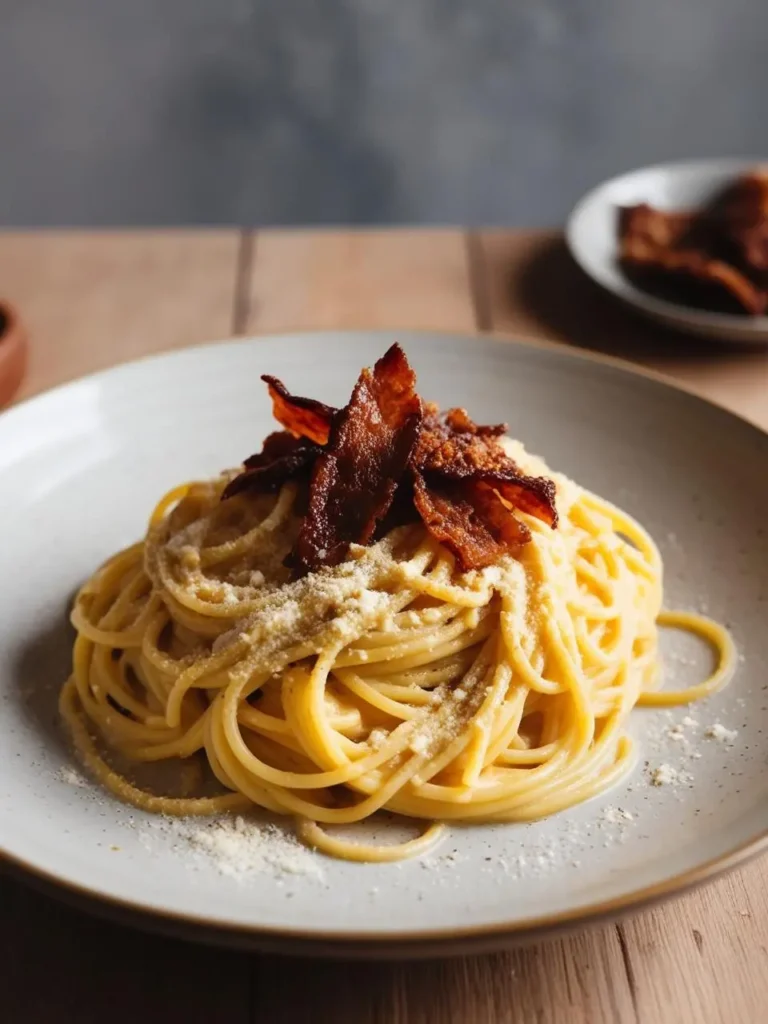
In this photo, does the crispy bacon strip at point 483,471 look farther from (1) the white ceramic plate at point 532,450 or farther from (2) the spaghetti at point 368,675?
(1) the white ceramic plate at point 532,450

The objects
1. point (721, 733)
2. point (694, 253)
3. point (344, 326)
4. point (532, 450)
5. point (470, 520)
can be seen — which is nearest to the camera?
point (721, 733)

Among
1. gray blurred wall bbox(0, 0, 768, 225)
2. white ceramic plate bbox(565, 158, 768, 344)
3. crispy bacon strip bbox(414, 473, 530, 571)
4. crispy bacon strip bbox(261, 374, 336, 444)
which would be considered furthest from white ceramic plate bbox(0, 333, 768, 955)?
gray blurred wall bbox(0, 0, 768, 225)

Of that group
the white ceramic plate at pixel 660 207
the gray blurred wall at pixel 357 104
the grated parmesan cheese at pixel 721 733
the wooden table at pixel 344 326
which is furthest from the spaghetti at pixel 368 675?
the gray blurred wall at pixel 357 104

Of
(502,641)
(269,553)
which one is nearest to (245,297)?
(269,553)

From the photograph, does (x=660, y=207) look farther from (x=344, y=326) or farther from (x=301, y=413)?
(x=301, y=413)

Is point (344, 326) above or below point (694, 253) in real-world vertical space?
below

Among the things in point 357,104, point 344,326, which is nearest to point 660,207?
point 344,326
